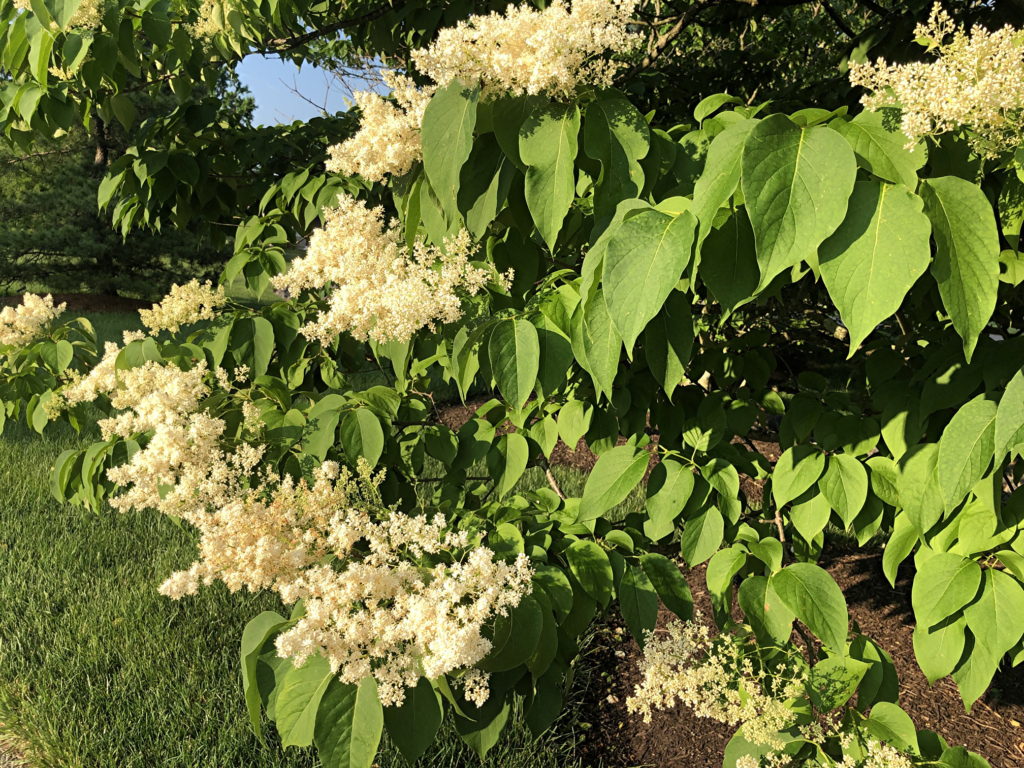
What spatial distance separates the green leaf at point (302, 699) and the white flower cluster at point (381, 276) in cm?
65

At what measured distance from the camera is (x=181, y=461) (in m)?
1.44

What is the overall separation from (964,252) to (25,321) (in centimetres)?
275

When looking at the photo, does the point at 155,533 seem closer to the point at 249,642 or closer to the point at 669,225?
the point at 249,642


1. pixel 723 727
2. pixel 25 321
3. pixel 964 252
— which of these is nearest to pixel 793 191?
pixel 964 252

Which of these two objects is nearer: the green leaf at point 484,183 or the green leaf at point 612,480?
the green leaf at point 484,183

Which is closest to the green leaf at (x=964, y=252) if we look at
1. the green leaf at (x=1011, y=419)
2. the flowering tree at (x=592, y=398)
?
the flowering tree at (x=592, y=398)

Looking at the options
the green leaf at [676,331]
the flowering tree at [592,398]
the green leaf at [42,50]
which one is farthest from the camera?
the green leaf at [42,50]

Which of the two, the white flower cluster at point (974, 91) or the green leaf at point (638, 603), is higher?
the white flower cluster at point (974, 91)

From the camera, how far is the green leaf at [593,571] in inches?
59.0

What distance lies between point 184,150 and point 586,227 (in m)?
2.15

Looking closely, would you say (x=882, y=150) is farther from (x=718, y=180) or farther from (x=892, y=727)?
(x=892, y=727)

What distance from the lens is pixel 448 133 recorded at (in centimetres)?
119

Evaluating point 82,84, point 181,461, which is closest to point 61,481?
point 181,461

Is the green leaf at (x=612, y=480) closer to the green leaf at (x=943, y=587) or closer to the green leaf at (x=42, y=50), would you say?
the green leaf at (x=943, y=587)
